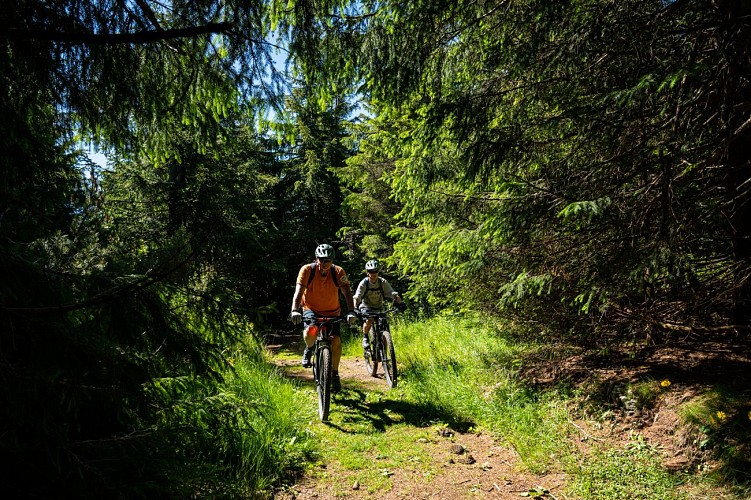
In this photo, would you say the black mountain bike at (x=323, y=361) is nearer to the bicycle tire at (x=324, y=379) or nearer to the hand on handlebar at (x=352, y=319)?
the bicycle tire at (x=324, y=379)

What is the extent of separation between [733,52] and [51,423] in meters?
4.77

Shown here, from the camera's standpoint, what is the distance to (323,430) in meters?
5.12

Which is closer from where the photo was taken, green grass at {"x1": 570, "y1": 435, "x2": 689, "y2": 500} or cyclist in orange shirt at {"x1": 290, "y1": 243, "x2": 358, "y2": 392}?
green grass at {"x1": 570, "y1": 435, "x2": 689, "y2": 500}

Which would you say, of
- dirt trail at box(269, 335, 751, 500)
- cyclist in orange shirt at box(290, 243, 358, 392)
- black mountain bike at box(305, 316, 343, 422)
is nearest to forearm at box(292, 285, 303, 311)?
cyclist in orange shirt at box(290, 243, 358, 392)

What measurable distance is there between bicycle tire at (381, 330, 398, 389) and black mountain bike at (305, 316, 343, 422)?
131 cm

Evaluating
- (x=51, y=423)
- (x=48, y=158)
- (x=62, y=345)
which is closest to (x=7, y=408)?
(x=51, y=423)

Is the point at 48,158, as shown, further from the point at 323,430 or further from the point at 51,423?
the point at 323,430

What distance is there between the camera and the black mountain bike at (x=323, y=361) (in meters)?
5.39

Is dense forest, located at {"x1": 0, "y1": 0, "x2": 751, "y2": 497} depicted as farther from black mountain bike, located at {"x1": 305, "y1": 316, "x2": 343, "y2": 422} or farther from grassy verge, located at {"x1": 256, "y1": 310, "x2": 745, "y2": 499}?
black mountain bike, located at {"x1": 305, "y1": 316, "x2": 343, "y2": 422}

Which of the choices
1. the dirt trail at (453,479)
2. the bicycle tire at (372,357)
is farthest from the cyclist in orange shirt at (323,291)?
the dirt trail at (453,479)

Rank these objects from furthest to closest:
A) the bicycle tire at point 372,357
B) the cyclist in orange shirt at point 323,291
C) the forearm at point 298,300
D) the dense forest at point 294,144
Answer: the bicycle tire at point 372,357
the cyclist in orange shirt at point 323,291
the forearm at point 298,300
the dense forest at point 294,144

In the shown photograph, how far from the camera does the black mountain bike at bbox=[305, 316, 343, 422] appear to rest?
212 inches

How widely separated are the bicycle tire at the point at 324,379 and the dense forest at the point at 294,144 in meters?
1.49

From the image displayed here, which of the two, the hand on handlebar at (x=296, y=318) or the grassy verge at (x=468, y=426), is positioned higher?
the hand on handlebar at (x=296, y=318)
